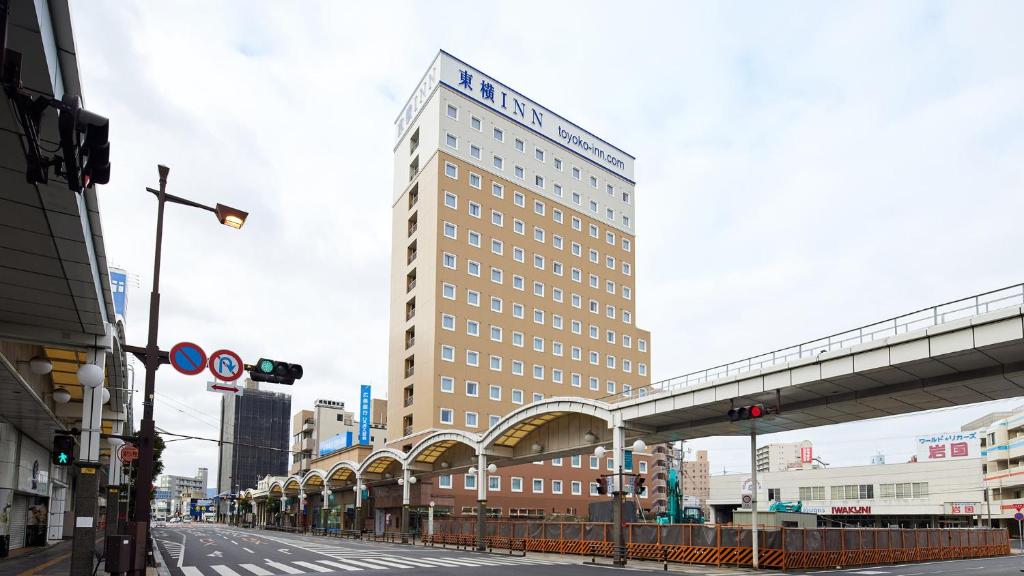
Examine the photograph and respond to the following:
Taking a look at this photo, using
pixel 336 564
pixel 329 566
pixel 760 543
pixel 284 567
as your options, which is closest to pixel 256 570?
pixel 284 567

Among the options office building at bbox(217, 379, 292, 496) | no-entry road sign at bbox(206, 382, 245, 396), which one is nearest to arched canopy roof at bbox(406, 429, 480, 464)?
no-entry road sign at bbox(206, 382, 245, 396)

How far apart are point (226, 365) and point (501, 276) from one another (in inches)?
2445

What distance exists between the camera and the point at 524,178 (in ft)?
272

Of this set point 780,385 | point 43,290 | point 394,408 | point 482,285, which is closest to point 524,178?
point 482,285

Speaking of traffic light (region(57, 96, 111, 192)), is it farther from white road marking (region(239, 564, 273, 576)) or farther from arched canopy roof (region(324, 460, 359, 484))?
arched canopy roof (region(324, 460, 359, 484))

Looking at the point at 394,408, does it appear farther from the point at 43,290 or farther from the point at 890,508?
the point at 43,290

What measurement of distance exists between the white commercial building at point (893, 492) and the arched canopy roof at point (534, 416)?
3325 cm

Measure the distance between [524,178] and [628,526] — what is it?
53.3 meters

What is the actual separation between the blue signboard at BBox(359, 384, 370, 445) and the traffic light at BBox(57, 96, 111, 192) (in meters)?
76.1

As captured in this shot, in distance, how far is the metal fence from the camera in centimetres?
2986

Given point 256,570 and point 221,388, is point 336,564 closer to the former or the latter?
point 256,570

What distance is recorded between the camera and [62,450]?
17531mm

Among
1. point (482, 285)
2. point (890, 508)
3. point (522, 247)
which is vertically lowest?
point (890, 508)

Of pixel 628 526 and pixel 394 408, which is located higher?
pixel 394 408
